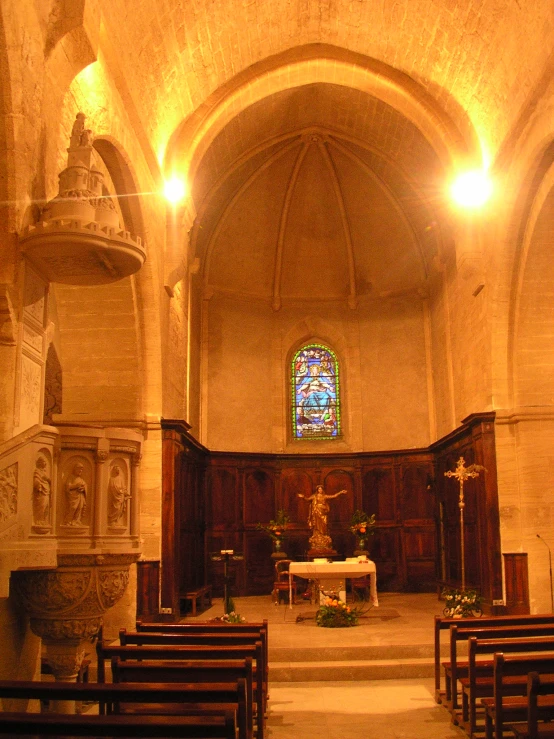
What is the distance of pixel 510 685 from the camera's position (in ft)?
21.1

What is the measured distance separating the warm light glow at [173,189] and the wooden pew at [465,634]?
9.39 m

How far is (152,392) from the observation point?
13227 millimetres

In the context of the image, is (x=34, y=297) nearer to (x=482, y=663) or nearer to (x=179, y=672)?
(x=179, y=672)

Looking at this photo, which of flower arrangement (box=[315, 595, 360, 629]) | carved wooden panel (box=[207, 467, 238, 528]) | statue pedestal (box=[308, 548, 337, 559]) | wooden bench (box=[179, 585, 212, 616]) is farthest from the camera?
carved wooden panel (box=[207, 467, 238, 528])

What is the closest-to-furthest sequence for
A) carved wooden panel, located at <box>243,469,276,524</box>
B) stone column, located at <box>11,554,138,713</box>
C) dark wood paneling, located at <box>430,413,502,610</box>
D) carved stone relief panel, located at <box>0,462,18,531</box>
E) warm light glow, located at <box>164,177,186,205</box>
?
carved stone relief panel, located at <box>0,462,18,531</box>
stone column, located at <box>11,554,138,713</box>
dark wood paneling, located at <box>430,413,502,610</box>
warm light glow, located at <box>164,177,186,205</box>
carved wooden panel, located at <box>243,469,276,524</box>

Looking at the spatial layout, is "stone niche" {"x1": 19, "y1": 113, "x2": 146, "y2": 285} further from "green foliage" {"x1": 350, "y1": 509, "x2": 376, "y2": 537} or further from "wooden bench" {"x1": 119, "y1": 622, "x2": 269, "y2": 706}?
"green foliage" {"x1": 350, "y1": 509, "x2": 376, "y2": 537}

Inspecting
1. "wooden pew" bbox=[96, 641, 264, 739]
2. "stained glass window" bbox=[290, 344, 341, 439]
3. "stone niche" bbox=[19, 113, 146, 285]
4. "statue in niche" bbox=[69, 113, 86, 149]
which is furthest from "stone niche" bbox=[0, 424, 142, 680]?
"stained glass window" bbox=[290, 344, 341, 439]

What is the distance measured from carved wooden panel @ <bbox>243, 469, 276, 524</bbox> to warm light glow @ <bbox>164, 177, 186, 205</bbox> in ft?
23.6

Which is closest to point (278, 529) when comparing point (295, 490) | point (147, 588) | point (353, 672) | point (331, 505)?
point (295, 490)

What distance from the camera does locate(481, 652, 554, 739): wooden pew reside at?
→ 19.1ft

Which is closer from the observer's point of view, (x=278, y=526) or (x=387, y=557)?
(x=278, y=526)

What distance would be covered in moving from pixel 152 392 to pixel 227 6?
6607 millimetres

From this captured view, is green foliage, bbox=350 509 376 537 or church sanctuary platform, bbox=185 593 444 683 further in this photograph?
green foliage, bbox=350 509 376 537

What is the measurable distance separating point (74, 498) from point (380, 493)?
13.6 meters
